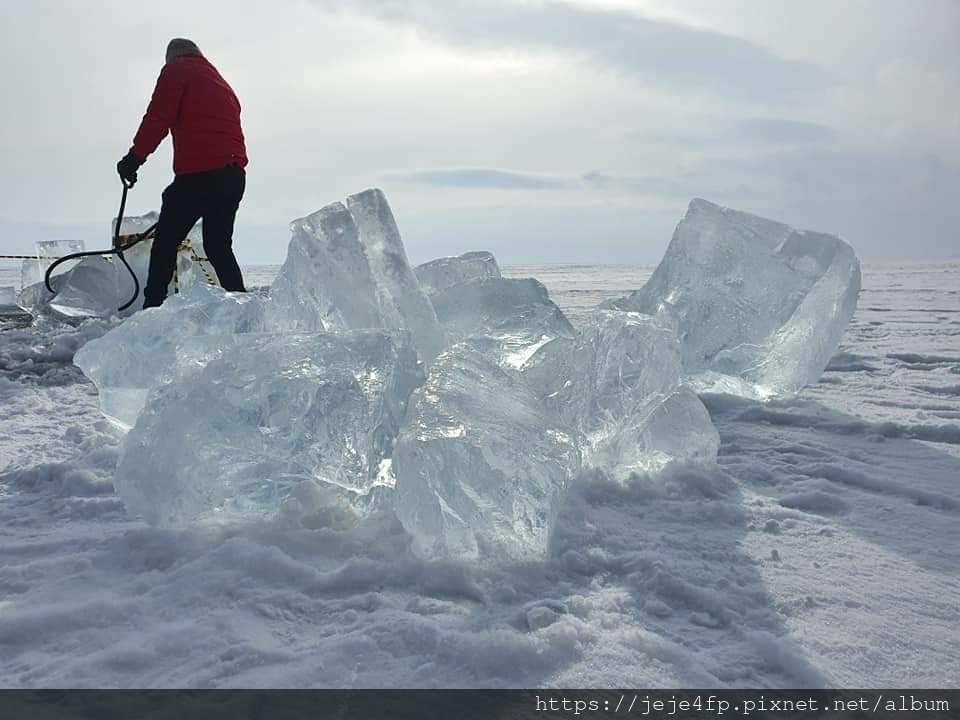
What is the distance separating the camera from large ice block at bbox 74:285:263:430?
7.13 ft

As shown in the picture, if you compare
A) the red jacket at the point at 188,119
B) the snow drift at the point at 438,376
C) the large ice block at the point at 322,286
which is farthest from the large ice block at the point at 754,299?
the red jacket at the point at 188,119

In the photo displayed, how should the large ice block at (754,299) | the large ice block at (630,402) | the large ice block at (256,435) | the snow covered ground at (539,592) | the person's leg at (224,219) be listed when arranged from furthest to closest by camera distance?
1. the person's leg at (224,219)
2. the large ice block at (754,299)
3. the large ice block at (630,402)
4. the large ice block at (256,435)
5. the snow covered ground at (539,592)

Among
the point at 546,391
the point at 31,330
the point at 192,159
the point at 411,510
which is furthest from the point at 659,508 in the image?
the point at 31,330

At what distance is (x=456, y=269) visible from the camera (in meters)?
3.24

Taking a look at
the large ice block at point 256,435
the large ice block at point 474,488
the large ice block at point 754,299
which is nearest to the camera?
the large ice block at point 474,488

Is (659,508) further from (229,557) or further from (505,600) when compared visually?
(229,557)

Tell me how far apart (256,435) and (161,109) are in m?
2.95

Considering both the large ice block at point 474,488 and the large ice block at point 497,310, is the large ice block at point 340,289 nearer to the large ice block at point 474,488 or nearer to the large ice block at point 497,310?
the large ice block at point 497,310

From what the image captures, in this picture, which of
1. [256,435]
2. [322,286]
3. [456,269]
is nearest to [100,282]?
[456,269]

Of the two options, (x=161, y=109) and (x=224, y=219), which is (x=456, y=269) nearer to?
(x=224, y=219)

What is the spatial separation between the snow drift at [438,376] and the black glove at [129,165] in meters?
1.92

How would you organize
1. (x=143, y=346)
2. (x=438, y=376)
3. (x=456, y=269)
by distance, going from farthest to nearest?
(x=456, y=269) < (x=143, y=346) < (x=438, y=376)

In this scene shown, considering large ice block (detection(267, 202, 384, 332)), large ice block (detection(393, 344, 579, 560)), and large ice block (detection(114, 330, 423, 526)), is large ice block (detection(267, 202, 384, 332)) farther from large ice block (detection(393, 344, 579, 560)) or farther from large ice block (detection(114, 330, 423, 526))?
large ice block (detection(393, 344, 579, 560))

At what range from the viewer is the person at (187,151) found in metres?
3.80
